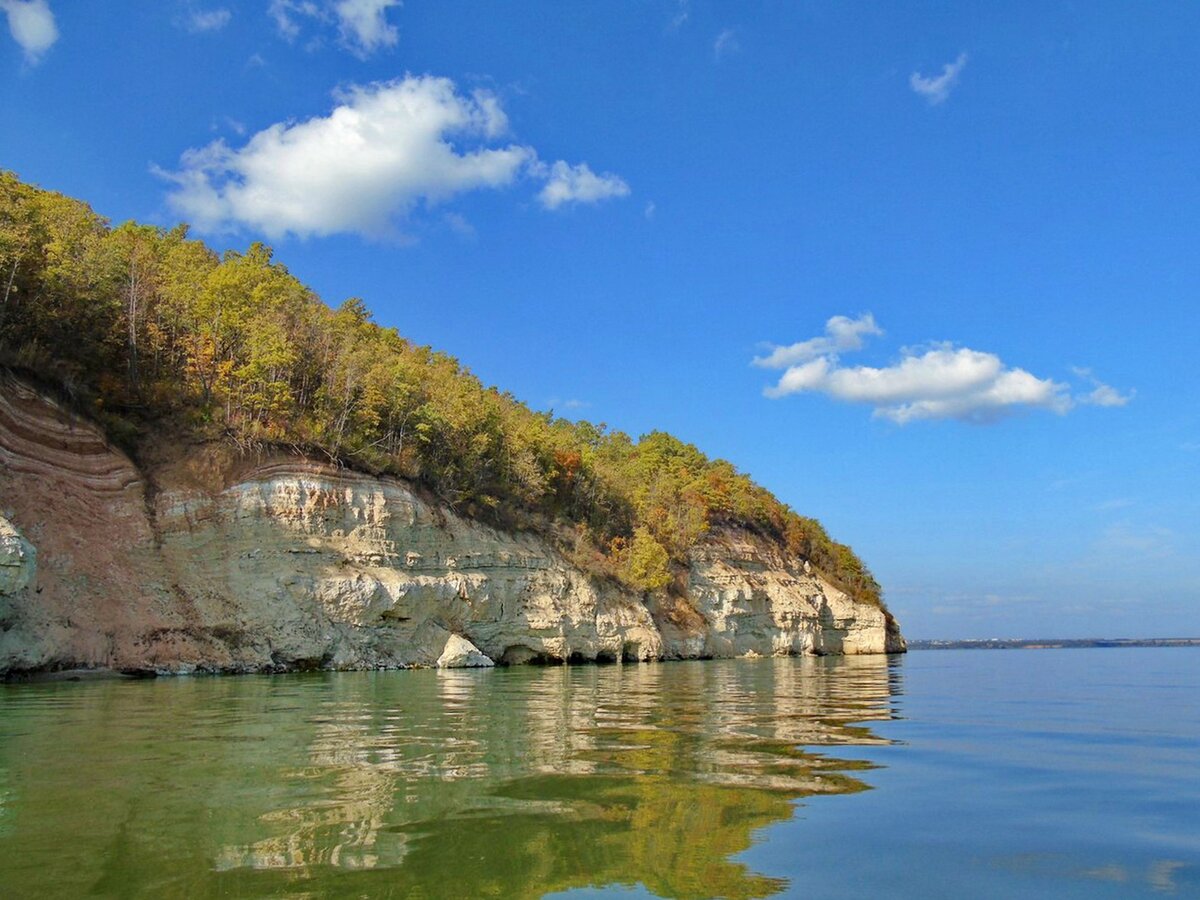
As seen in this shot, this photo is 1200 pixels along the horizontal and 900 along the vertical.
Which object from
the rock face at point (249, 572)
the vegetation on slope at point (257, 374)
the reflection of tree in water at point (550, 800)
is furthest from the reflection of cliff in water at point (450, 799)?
the vegetation on slope at point (257, 374)

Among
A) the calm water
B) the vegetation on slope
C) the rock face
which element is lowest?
the calm water

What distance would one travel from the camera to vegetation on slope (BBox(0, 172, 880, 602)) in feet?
89.5

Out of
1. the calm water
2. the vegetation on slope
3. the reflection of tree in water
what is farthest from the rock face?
the reflection of tree in water

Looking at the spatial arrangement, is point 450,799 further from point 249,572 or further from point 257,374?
point 257,374

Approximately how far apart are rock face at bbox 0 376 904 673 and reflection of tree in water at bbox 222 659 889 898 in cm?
1482

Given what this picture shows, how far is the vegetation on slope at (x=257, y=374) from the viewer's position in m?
27.3

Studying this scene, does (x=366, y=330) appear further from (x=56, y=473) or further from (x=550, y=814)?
(x=550, y=814)

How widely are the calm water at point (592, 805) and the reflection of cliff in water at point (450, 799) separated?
0.09 ft

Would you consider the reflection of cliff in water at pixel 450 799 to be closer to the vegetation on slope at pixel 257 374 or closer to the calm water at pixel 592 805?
the calm water at pixel 592 805

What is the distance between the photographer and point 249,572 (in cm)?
2808

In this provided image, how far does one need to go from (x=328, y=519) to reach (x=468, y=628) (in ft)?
25.6

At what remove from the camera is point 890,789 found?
676 centimetres

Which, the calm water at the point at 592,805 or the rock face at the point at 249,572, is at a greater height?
the rock face at the point at 249,572

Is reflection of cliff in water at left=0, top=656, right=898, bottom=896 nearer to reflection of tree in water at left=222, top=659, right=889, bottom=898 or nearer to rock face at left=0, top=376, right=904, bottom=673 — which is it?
reflection of tree in water at left=222, top=659, right=889, bottom=898
